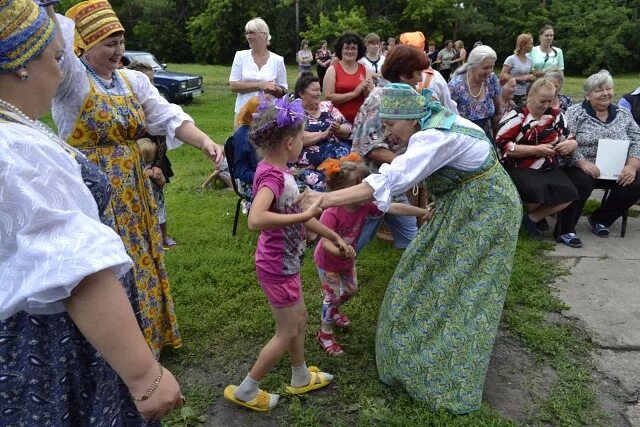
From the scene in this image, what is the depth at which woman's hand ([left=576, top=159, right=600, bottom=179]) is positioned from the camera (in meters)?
5.70

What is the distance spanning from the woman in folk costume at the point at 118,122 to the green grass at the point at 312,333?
519 mm

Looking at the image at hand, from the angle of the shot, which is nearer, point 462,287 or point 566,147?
point 462,287

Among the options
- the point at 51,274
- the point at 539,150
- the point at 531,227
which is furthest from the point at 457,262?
the point at 531,227

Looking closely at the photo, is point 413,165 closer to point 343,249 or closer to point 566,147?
point 343,249

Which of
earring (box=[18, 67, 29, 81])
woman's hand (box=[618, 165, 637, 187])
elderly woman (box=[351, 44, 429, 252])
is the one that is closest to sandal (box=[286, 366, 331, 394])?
elderly woman (box=[351, 44, 429, 252])

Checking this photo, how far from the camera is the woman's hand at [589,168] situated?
5.70 metres

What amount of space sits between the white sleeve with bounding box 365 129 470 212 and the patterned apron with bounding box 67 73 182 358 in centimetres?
130

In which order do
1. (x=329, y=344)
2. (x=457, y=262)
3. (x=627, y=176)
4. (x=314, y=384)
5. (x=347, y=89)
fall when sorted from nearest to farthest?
(x=457, y=262)
(x=314, y=384)
(x=329, y=344)
(x=627, y=176)
(x=347, y=89)

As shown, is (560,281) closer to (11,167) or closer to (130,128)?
(130,128)

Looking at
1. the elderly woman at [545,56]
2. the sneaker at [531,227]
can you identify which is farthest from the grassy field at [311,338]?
the elderly woman at [545,56]

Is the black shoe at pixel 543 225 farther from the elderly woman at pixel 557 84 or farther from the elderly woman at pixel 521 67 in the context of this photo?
the elderly woman at pixel 521 67

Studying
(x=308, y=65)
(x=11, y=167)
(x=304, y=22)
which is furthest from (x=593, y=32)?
(x=11, y=167)

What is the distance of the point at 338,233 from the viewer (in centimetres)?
357

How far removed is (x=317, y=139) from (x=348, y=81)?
1174 millimetres
